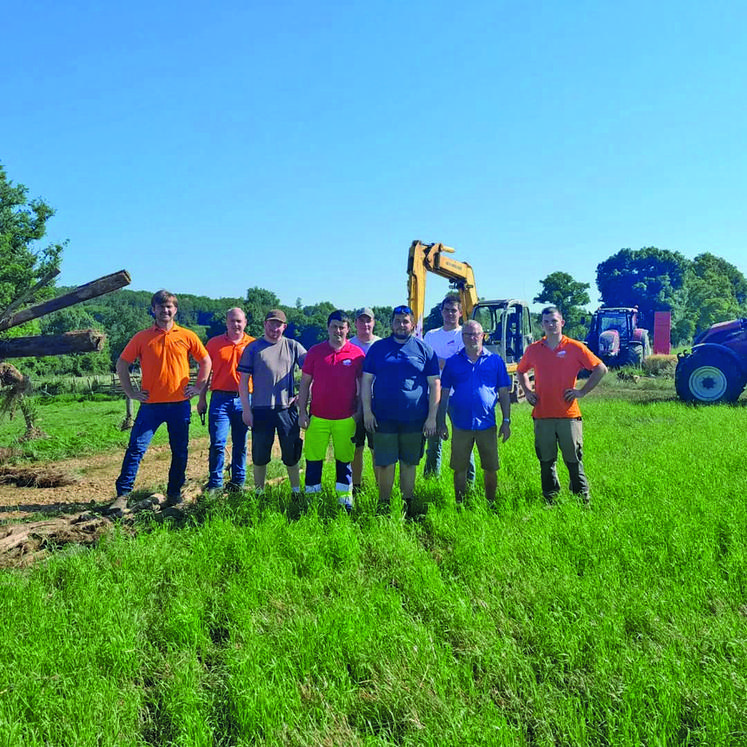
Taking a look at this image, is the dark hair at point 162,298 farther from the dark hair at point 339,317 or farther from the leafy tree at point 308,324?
the leafy tree at point 308,324

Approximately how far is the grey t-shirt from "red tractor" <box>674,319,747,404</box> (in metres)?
10.0

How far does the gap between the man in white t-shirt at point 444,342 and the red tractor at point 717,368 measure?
8.23m

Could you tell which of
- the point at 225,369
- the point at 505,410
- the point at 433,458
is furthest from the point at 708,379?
the point at 225,369

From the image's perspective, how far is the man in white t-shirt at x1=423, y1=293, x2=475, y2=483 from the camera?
609 centimetres

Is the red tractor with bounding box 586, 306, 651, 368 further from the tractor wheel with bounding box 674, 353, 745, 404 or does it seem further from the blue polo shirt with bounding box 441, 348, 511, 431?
the blue polo shirt with bounding box 441, 348, 511, 431

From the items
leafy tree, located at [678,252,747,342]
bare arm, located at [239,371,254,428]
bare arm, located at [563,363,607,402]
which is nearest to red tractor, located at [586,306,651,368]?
bare arm, located at [563,363,607,402]

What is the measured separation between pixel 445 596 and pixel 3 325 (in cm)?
743

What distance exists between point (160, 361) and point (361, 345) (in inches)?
80.7

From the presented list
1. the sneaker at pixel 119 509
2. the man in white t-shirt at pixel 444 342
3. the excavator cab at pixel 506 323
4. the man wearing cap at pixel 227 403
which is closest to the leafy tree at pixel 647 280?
the excavator cab at pixel 506 323

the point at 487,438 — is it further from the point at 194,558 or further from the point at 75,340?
the point at 75,340

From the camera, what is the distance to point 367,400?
4.85 m

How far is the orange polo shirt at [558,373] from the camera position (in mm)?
5051

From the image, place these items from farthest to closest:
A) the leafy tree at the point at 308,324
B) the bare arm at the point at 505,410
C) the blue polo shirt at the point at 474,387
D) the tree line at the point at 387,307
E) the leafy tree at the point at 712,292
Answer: the leafy tree at the point at 308,324 → the leafy tree at the point at 712,292 → the tree line at the point at 387,307 → the bare arm at the point at 505,410 → the blue polo shirt at the point at 474,387

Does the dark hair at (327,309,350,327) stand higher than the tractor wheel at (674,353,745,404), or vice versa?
the dark hair at (327,309,350,327)
